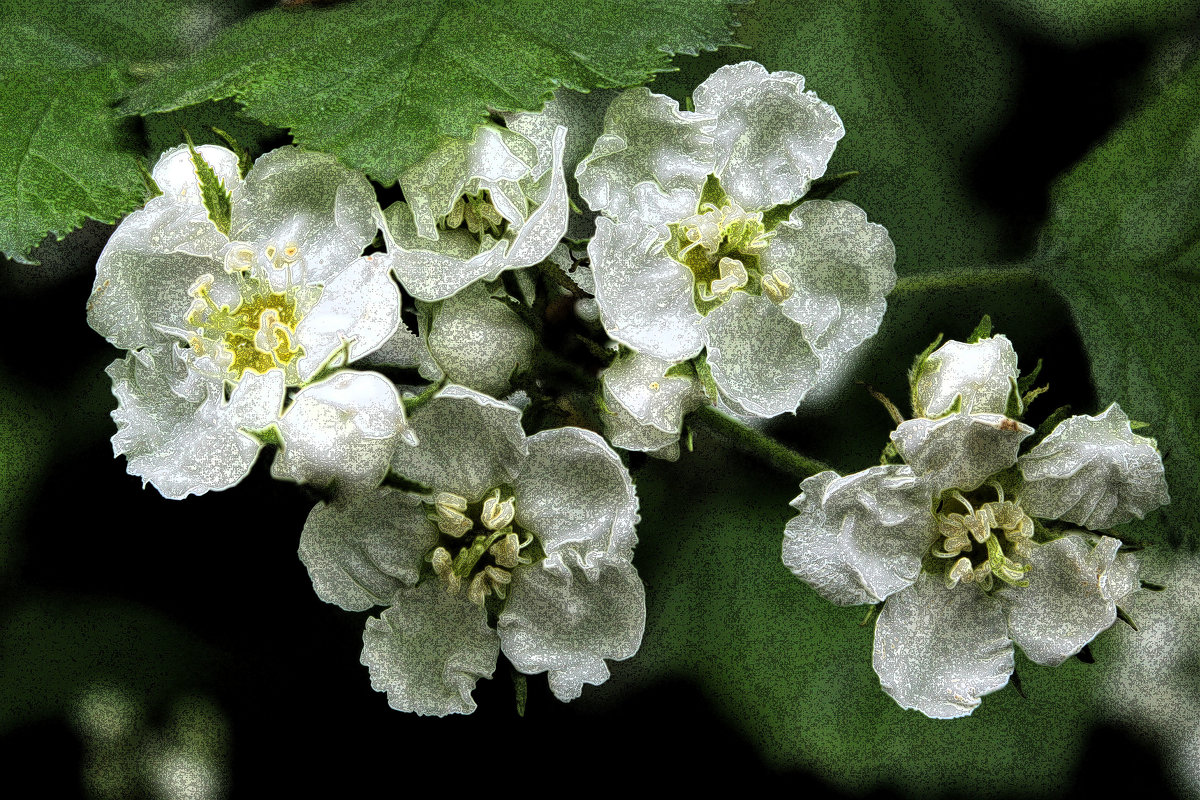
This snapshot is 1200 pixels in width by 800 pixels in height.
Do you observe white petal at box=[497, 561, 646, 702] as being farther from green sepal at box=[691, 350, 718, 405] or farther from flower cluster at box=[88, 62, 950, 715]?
green sepal at box=[691, 350, 718, 405]

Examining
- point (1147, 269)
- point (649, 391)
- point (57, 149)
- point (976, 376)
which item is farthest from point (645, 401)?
point (1147, 269)

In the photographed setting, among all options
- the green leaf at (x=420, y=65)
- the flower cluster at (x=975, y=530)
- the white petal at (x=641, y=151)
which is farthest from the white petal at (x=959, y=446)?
the green leaf at (x=420, y=65)

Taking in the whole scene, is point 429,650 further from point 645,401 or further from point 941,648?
point 941,648

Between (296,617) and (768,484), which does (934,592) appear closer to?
(768,484)

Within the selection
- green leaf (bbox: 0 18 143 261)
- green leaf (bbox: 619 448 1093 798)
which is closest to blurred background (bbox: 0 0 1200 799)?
green leaf (bbox: 619 448 1093 798)

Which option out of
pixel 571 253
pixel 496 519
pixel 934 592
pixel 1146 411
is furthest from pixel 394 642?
pixel 1146 411
